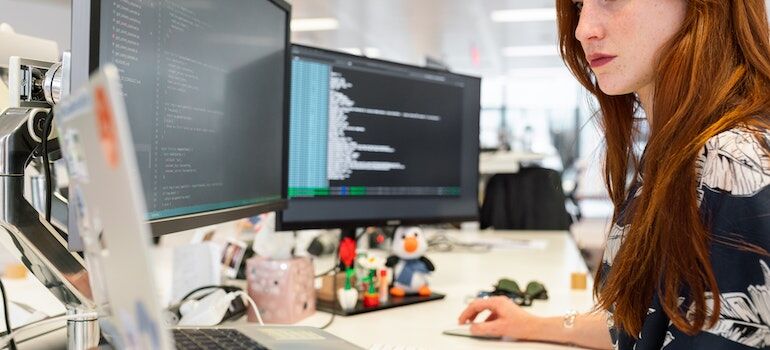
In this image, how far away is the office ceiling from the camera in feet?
22.7

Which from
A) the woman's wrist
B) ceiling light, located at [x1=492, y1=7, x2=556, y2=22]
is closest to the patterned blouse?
the woman's wrist

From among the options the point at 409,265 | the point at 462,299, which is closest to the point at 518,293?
the point at 462,299

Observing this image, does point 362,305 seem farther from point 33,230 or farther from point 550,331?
point 33,230

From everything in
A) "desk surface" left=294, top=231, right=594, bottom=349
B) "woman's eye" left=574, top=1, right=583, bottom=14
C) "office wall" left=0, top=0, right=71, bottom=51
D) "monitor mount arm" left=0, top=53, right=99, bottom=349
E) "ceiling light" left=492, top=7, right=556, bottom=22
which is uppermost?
"ceiling light" left=492, top=7, right=556, bottom=22

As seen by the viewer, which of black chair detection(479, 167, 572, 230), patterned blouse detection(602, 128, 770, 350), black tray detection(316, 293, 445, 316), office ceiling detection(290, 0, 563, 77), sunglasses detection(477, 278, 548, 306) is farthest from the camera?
office ceiling detection(290, 0, 563, 77)

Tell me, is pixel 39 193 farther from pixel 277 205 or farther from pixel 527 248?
pixel 527 248

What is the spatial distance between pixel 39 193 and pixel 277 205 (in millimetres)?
503

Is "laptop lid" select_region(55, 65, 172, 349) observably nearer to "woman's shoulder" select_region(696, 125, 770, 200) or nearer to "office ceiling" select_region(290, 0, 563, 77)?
"woman's shoulder" select_region(696, 125, 770, 200)

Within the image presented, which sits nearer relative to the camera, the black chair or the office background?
the black chair

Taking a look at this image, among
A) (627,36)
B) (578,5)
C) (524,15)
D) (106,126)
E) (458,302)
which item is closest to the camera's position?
(106,126)

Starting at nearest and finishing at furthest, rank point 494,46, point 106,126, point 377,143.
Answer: point 106,126 < point 377,143 < point 494,46

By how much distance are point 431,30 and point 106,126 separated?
802 cm

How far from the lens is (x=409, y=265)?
136 cm

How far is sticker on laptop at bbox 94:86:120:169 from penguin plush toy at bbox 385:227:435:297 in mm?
1061
